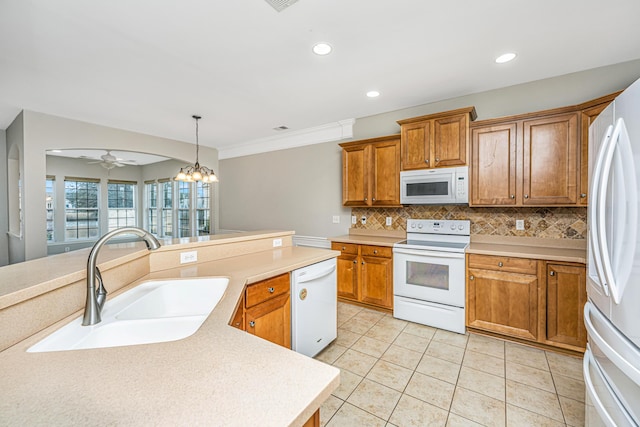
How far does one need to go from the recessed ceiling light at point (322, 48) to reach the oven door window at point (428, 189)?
1.71 meters

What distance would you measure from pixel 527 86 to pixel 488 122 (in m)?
0.59

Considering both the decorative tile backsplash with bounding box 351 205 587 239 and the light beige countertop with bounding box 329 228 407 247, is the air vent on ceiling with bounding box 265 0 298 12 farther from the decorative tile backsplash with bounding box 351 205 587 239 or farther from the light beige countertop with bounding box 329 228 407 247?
the decorative tile backsplash with bounding box 351 205 587 239

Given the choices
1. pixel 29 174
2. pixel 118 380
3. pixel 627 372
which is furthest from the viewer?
pixel 29 174

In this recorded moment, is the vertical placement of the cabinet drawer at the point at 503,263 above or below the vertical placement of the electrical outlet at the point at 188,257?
below

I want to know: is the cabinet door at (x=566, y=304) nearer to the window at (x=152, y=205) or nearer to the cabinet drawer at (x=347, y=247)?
the cabinet drawer at (x=347, y=247)

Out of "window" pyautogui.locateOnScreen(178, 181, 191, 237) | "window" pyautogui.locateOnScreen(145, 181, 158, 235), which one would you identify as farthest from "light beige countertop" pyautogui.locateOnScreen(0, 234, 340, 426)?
"window" pyautogui.locateOnScreen(145, 181, 158, 235)

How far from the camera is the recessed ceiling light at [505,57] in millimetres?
2303

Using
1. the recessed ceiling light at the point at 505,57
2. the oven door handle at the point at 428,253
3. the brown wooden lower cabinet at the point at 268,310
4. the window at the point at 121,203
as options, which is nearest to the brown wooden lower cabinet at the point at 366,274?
the oven door handle at the point at 428,253

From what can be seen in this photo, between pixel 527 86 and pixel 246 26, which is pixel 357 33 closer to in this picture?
pixel 246 26

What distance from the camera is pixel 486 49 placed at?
2225mm

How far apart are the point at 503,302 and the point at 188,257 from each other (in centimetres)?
279

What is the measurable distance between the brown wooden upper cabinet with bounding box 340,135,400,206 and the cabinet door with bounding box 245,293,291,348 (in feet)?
6.53

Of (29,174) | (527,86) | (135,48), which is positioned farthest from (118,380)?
(29,174)

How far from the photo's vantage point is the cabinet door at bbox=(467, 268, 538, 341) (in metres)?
2.44
